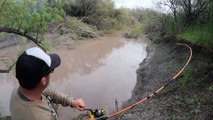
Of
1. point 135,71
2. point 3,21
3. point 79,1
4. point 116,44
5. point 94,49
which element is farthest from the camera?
point 79,1

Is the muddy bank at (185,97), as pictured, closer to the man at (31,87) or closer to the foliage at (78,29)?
the man at (31,87)

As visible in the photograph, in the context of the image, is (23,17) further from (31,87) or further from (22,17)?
(31,87)

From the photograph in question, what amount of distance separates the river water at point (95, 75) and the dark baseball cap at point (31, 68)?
7.80 meters

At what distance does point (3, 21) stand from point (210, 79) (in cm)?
644

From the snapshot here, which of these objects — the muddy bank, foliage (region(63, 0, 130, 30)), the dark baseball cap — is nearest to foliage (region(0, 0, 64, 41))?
the muddy bank

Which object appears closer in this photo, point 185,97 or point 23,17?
point 185,97

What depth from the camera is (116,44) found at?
27375mm

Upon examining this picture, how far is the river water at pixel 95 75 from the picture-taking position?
11828 mm

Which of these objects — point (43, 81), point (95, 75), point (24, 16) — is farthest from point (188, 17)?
point (43, 81)

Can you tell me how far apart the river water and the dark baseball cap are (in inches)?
307

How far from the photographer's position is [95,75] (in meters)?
16.4

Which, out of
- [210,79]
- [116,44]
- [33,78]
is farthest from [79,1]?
→ [33,78]

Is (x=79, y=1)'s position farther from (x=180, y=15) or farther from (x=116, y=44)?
(x=180, y=15)

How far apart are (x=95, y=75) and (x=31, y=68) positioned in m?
14.1
